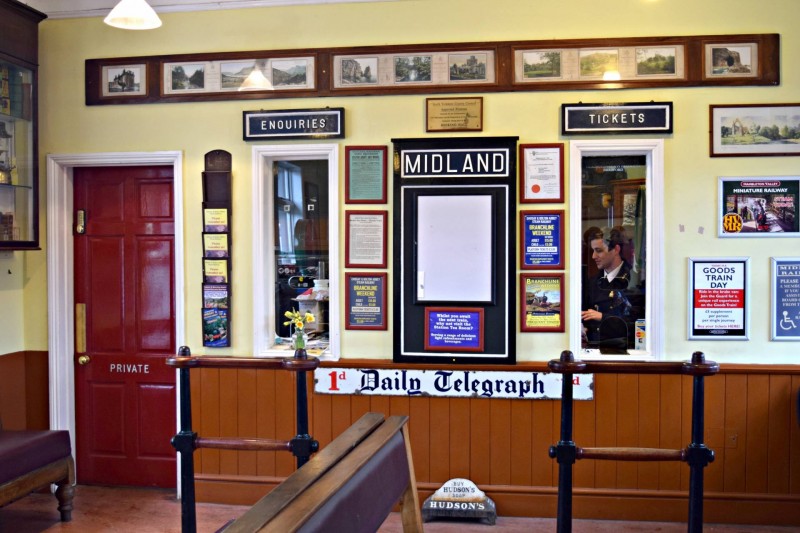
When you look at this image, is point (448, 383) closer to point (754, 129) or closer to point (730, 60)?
point (754, 129)

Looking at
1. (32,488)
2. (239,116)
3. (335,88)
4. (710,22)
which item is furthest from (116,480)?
(710,22)

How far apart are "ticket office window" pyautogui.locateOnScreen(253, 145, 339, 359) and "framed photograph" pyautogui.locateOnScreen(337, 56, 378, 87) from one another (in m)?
0.50

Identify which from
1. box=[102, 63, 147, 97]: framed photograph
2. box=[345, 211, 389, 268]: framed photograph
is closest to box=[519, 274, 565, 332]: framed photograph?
box=[345, 211, 389, 268]: framed photograph

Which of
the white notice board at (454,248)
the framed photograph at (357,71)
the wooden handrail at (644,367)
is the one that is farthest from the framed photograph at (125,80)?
the wooden handrail at (644,367)

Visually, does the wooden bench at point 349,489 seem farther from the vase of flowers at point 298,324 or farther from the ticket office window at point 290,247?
the ticket office window at point 290,247

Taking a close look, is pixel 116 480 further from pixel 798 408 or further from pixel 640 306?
pixel 798 408

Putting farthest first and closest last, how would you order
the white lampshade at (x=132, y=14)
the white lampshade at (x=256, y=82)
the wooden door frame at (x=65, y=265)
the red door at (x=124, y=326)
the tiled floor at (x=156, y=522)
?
the red door at (x=124, y=326), the wooden door frame at (x=65, y=265), the white lampshade at (x=256, y=82), the tiled floor at (x=156, y=522), the white lampshade at (x=132, y=14)

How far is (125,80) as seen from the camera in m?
4.38

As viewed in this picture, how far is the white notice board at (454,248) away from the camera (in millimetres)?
4086

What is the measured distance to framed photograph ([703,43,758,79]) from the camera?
3.94 meters

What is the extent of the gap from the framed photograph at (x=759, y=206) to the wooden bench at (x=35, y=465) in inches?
167

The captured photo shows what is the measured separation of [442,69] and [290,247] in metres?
1.53

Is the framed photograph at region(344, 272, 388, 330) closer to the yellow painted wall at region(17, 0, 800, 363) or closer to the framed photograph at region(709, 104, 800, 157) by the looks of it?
the yellow painted wall at region(17, 0, 800, 363)

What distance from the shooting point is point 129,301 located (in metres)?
4.57
